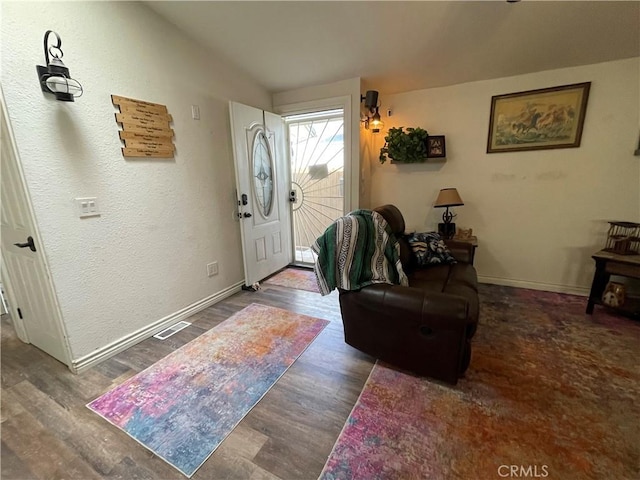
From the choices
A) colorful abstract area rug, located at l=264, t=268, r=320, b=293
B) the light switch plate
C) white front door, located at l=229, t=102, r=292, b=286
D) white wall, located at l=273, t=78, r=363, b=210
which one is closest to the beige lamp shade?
white wall, located at l=273, t=78, r=363, b=210

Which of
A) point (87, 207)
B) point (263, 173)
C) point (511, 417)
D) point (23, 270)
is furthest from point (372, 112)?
point (23, 270)

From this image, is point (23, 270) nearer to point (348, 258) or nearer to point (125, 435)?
point (125, 435)

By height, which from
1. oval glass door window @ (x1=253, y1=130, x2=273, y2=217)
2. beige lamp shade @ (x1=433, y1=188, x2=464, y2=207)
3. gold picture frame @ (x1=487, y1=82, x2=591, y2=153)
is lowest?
beige lamp shade @ (x1=433, y1=188, x2=464, y2=207)

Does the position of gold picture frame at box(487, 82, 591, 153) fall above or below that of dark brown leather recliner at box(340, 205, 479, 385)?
above

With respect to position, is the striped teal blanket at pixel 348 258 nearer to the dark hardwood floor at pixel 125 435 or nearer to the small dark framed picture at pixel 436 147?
the dark hardwood floor at pixel 125 435

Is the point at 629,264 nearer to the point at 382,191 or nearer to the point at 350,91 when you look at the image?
the point at 382,191

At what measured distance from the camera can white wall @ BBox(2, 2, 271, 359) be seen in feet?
5.08

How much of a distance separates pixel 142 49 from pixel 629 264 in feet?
14.0

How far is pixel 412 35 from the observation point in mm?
2182

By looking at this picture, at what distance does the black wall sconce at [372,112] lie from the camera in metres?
2.93

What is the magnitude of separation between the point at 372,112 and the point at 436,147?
33.9 inches

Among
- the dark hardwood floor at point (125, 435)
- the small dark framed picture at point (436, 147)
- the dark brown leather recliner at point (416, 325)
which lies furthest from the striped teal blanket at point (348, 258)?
the small dark framed picture at point (436, 147)

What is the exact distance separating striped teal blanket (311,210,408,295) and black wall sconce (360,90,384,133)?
5.70 ft

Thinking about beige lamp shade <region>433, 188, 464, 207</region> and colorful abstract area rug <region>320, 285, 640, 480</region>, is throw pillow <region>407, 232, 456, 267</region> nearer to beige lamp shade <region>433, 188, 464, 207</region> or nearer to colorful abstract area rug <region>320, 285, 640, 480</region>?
beige lamp shade <region>433, 188, 464, 207</region>
